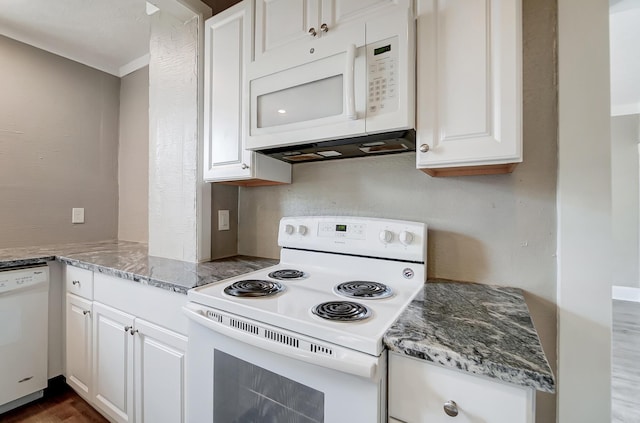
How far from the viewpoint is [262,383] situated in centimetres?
90

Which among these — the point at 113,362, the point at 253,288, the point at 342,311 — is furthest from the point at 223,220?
the point at 342,311

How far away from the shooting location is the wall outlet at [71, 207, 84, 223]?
93.8 inches

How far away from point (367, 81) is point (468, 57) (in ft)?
1.14

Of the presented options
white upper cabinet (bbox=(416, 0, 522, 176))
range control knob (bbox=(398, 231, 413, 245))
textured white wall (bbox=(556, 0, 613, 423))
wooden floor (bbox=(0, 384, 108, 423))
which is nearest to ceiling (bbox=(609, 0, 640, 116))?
textured white wall (bbox=(556, 0, 613, 423))

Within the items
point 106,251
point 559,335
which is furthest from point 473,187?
point 106,251

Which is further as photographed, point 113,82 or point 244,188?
point 113,82

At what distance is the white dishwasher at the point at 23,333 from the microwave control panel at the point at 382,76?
7.07 ft

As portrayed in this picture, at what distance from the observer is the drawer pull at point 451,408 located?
2.16 feet

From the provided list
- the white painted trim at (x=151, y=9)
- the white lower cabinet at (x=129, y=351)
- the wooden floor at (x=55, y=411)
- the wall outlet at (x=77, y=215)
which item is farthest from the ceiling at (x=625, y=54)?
the wall outlet at (x=77, y=215)

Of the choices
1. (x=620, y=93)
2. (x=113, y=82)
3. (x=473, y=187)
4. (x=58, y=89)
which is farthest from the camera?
(x=620, y=93)

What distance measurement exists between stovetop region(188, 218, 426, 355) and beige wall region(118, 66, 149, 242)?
165cm

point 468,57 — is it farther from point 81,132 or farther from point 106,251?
point 81,132

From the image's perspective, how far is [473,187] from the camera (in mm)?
1222

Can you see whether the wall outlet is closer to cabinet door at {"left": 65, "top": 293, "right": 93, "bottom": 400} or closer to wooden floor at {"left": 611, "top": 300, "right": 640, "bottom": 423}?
cabinet door at {"left": 65, "top": 293, "right": 93, "bottom": 400}
